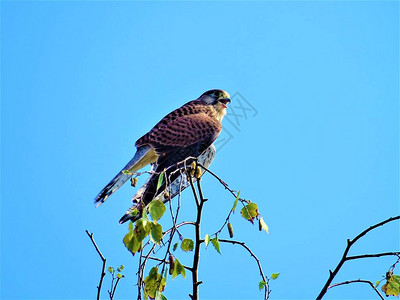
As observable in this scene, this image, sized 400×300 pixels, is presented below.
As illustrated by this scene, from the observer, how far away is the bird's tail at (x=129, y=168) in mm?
4402

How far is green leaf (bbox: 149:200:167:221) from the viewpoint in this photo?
241 cm

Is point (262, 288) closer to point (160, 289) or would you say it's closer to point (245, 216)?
point (245, 216)

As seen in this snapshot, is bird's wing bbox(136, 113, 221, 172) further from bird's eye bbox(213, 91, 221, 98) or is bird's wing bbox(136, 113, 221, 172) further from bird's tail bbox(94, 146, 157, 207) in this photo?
bird's eye bbox(213, 91, 221, 98)

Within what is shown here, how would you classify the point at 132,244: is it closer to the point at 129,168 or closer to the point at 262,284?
the point at 262,284

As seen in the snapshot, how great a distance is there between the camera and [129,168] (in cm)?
498

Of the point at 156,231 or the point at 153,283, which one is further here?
the point at 153,283

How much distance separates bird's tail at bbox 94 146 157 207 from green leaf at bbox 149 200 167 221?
1.99m

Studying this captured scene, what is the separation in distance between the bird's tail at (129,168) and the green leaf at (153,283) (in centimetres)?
187

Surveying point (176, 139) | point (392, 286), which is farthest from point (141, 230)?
point (176, 139)

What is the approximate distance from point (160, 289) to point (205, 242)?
1.01ft

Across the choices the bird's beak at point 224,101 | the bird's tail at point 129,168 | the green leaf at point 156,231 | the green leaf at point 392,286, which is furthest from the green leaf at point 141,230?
the bird's beak at point 224,101

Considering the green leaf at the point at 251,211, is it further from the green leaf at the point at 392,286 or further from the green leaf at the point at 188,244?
the green leaf at the point at 392,286

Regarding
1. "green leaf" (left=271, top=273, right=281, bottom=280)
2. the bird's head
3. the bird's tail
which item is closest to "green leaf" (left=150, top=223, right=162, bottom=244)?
"green leaf" (left=271, top=273, right=281, bottom=280)

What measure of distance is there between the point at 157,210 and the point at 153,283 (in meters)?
0.40
